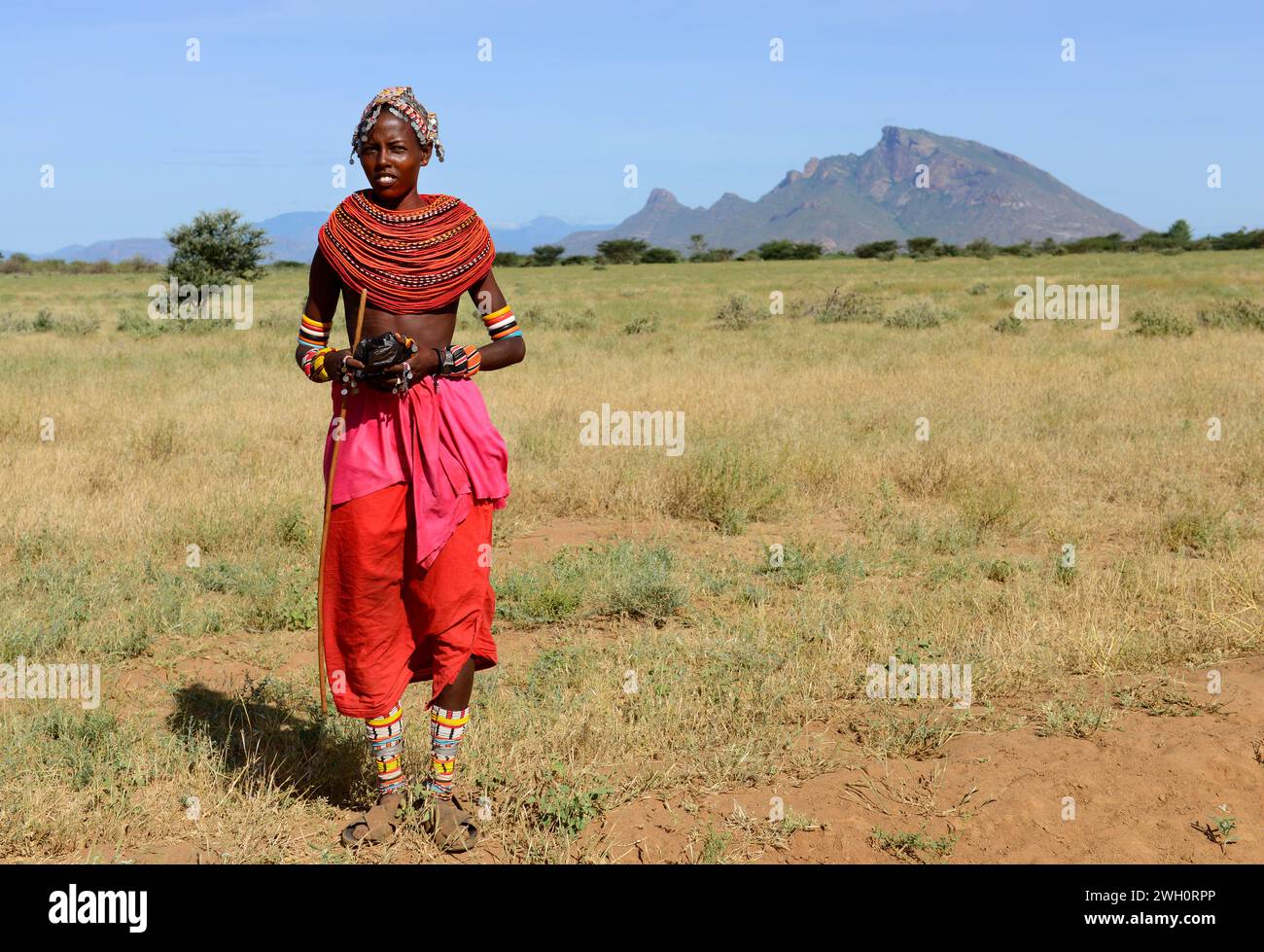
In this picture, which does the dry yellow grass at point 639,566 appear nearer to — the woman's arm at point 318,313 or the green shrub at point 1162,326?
the woman's arm at point 318,313

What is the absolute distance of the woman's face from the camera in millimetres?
3123

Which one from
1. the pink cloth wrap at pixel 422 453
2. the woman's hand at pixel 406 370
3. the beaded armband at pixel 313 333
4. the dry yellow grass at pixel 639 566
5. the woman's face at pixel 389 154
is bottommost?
the dry yellow grass at pixel 639 566

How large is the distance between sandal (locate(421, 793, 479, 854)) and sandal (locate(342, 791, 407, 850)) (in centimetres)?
10

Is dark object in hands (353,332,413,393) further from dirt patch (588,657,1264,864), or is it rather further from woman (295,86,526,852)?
dirt patch (588,657,1264,864)

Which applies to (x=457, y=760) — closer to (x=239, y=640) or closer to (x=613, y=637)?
(x=613, y=637)

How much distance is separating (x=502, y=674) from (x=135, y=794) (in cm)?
170

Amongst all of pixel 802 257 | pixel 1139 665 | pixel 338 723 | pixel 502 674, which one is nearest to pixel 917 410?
pixel 1139 665

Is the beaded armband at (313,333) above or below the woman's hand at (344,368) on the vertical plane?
above

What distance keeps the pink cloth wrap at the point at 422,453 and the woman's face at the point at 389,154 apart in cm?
61

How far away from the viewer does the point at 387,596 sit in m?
3.29

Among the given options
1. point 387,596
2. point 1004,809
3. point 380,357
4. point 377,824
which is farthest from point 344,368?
point 1004,809

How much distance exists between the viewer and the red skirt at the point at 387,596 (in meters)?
3.21

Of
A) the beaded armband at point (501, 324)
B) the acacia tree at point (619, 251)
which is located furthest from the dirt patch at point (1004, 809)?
the acacia tree at point (619, 251)

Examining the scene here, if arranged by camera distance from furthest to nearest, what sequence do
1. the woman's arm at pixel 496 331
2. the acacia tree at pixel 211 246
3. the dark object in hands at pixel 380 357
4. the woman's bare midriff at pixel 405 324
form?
the acacia tree at pixel 211 246 → the woman's arm at pixel 496 331 → the woman's bare midriff at pixel 405 324 → the dark object in hands at pixel 380 357
